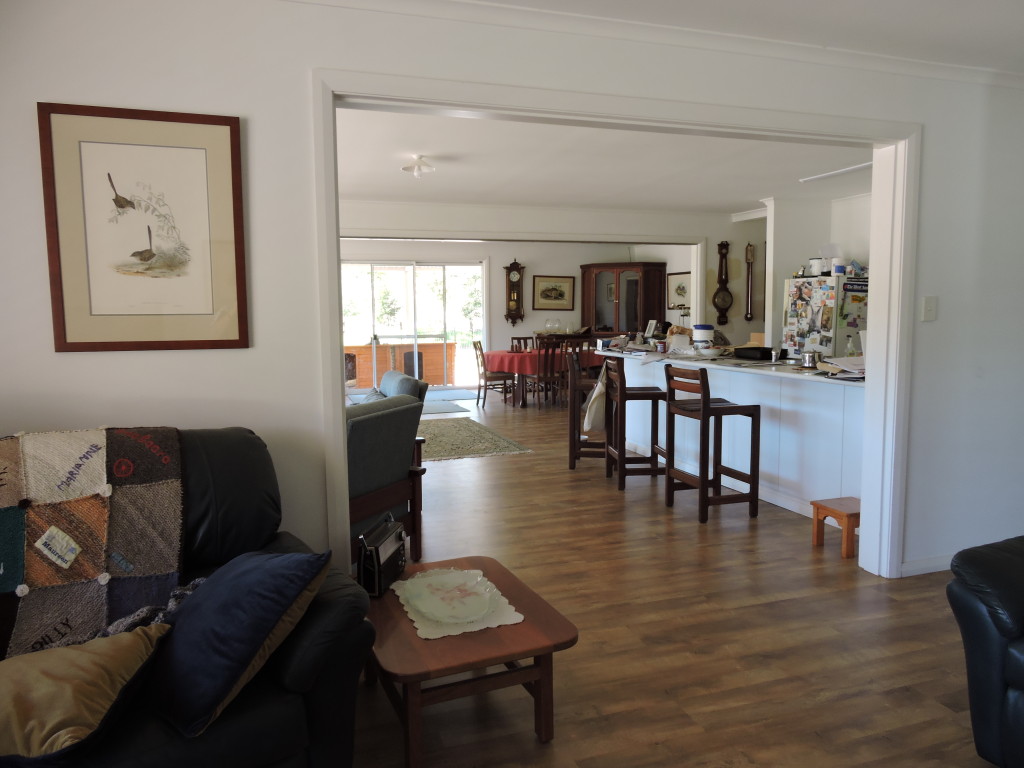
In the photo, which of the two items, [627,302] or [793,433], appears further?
[627,302]

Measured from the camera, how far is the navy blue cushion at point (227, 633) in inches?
59.0

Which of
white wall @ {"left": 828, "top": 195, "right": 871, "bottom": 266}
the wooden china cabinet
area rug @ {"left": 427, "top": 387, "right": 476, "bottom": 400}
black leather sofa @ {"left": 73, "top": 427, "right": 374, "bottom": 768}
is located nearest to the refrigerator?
white wall @ {"left": 828, "top": 195, "right": 871, "bottom": 266}

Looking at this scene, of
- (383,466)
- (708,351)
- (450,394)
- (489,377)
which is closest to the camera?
(383,466)

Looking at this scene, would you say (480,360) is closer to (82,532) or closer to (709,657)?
(709,657)

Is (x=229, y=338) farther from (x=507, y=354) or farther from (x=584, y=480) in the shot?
(x=507, y=354)

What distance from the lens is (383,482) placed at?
Result: 3.28 meters

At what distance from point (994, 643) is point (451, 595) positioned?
1541 mm

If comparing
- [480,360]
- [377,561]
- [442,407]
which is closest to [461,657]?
[377,561]

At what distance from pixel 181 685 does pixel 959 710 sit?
91.0 inches

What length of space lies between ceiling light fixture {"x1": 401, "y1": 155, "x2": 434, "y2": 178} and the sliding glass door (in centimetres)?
514

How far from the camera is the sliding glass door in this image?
34.0ft

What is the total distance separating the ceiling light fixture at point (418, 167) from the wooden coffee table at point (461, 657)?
3602 millimetres

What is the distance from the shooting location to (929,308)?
3.26 m

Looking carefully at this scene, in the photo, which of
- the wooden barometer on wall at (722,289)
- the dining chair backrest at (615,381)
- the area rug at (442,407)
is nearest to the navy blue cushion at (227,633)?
the dining chair backrest at (615,381)
